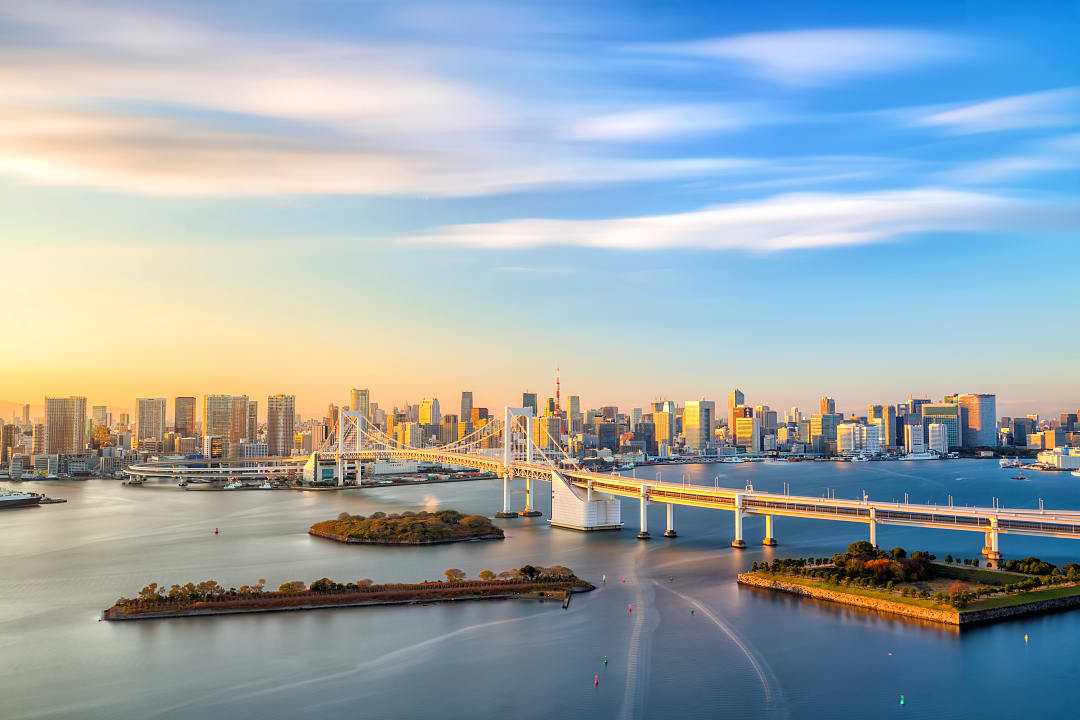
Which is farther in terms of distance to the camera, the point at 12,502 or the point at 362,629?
the point at 12,502

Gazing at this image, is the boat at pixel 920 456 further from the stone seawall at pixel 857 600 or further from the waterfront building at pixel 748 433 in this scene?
the stone seawall at pixel 857 600

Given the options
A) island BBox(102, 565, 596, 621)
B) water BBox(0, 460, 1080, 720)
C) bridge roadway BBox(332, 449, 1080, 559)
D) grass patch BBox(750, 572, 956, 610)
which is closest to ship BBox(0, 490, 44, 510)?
water BBox(0, 460, 1080, 720)

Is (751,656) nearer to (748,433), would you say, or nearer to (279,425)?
(279,425)

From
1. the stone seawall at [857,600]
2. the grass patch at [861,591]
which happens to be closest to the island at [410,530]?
the stone seawall at [857,600]

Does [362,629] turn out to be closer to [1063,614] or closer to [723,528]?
[1063,614]

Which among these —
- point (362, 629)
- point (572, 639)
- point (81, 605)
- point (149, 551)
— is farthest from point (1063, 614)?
point (149, 551)

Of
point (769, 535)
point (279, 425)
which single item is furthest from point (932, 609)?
point (279, 425)
